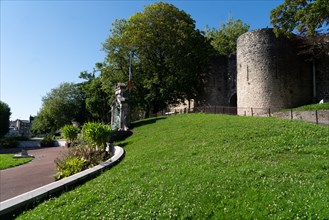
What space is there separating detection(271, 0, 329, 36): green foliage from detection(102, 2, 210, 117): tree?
11227 mm

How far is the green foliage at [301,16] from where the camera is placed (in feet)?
53.8

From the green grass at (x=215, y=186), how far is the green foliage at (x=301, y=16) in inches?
366

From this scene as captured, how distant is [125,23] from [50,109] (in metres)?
28.8

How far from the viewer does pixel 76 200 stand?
21.7ft

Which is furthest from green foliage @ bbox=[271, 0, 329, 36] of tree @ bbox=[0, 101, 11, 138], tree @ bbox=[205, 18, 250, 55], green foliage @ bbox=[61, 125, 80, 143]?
tree @ bbox=[0, 101, 11, 138]

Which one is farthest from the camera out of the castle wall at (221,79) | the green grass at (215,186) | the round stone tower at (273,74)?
the castle wall at (221,79)

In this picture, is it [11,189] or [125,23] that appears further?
[125,23]

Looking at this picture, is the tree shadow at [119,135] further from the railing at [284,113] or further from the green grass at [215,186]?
the railing at [284,113]

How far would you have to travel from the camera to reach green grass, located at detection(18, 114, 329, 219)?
5.17 metres

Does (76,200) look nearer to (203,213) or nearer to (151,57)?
(203,213)

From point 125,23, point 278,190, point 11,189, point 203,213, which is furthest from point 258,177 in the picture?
point 125,23

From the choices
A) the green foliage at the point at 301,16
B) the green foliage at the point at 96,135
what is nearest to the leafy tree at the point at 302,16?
the green foliage at the point at 301,16

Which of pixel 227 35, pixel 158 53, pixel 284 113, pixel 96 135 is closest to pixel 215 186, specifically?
pixel 96 135

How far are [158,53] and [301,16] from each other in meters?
15.8
